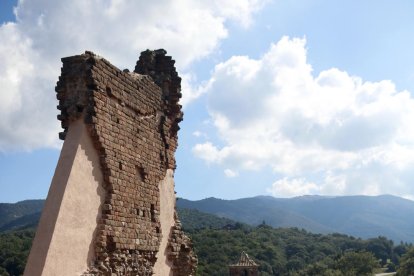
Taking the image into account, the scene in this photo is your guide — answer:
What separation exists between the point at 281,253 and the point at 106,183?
280ft

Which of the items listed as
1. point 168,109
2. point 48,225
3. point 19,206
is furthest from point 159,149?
point 19,206

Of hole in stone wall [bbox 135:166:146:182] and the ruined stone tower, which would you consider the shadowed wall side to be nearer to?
the ruined stone tower

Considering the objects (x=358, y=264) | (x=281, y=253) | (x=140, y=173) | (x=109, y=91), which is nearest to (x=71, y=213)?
(x=140, y=173)

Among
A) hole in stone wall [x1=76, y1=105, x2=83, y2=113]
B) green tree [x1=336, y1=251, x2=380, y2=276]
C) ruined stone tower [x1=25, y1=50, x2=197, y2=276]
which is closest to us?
ruined stone tower [x1=25, y1=50, x2=197, y2=276]

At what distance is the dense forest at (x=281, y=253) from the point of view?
5276 centimetres

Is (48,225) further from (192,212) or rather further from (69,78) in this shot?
(192,212)

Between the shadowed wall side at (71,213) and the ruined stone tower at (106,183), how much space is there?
0.01 m

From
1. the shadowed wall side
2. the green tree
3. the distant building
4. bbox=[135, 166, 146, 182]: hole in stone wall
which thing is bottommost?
the shadowed wall side

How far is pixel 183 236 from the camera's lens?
9602 millimetres

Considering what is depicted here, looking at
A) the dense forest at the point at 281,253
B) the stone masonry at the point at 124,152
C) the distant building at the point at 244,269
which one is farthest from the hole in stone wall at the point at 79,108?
the dense forest at the point at 281,253

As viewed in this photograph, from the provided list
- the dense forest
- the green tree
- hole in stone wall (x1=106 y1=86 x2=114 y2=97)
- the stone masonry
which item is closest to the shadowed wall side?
the stone masonry

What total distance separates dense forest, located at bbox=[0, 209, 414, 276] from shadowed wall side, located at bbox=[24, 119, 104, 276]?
3934cm

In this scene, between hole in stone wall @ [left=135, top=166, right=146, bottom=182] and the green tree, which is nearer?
hole in stone wall @ [left=135, top=166, right=146, bottom=182]

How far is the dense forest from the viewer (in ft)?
173
